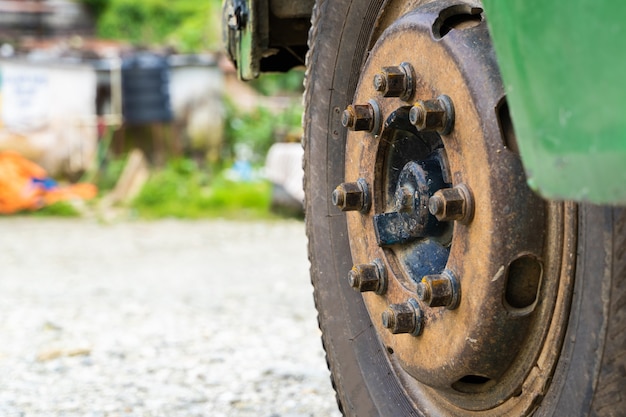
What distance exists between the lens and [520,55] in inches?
34.6

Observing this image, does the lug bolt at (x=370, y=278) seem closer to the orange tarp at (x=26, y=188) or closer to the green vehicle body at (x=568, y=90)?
the green vehicle body at (x=568, y=90)

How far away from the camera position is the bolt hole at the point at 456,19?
130 centimetres

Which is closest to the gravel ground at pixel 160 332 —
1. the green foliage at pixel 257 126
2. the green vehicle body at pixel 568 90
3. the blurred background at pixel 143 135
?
the green vehicle body at pixel 568 90

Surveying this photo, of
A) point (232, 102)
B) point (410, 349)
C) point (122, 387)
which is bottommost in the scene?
point (122, 387)

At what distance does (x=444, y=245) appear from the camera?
1390 mm

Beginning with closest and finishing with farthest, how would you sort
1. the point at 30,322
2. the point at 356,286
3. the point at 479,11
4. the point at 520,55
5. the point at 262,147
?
the point at 520,55 → the point at 479,11 → the point at 356,286 → the point at 30,322 → the point at 262,147

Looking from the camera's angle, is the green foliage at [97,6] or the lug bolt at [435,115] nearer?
the lug bolt at [435,115]

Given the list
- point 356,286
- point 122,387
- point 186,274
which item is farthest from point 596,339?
point 186,274

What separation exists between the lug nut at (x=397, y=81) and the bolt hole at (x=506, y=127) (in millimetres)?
185

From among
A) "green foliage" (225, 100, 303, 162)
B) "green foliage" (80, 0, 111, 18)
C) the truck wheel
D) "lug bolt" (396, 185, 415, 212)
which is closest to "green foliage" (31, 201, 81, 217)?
"green foliage" (225, 100, 303, 162)

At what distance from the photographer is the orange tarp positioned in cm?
924

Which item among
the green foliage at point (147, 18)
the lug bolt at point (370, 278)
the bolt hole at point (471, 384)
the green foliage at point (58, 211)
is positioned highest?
the green foliage at point (147, 18)

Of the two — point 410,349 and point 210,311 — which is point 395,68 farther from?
point 210,311

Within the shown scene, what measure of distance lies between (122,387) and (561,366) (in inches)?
80.9
